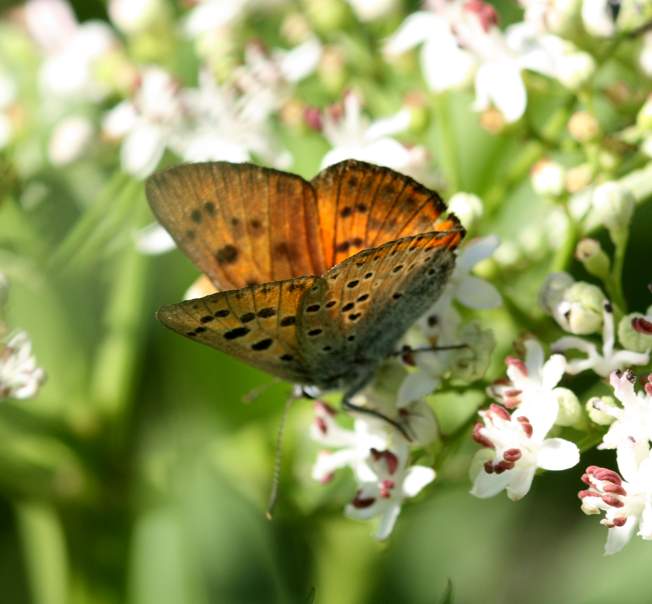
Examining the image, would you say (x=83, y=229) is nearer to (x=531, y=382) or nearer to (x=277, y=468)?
(x=277, y=468)

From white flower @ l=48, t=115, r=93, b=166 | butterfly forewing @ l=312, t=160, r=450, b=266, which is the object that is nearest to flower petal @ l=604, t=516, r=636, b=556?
butterfly forewing @ l=312, t=160, r=450, b=266

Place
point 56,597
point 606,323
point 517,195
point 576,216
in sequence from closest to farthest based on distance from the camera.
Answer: point 606,323
point 576,216
point 56,597
point 517,195

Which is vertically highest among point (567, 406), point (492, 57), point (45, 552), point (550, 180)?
point (492, 57)

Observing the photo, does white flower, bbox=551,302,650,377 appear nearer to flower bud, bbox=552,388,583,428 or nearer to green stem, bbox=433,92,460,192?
flower bud, bbox=552,388,583,428

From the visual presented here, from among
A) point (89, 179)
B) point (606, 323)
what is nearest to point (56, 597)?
point (89, 179)

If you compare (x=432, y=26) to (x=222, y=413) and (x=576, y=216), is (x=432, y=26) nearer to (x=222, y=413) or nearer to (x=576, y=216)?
(x=576, y=216)

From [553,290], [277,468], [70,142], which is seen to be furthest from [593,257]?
[70,142]
